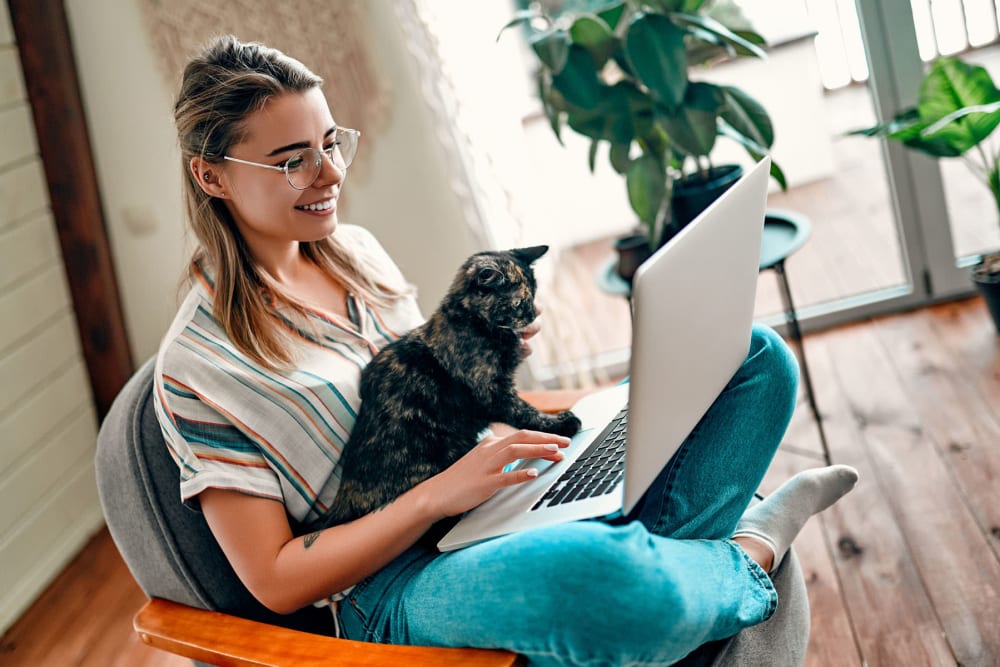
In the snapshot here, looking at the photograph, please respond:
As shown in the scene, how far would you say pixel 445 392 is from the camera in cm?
136

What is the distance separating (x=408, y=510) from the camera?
4.22ft

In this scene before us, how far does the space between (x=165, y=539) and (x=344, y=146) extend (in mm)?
659

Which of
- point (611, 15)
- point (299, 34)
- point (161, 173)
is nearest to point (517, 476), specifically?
point (611, 15)

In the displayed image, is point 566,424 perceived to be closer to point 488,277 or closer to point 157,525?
point 488,277

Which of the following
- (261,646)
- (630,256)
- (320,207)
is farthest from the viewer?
(630,256)

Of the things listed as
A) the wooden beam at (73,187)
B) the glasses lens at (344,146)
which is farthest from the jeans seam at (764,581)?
the wooden beam at (73,187)

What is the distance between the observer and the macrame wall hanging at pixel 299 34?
2637 mm

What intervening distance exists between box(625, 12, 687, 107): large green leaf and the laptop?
0.81 meters

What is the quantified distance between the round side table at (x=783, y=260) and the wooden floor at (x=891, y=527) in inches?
5.2

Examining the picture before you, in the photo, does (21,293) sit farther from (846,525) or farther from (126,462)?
(846,525)

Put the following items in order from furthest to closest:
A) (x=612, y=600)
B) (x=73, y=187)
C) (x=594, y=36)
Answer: (x=73, y=187) → (x=594, y=36) → (x=612, y=600)

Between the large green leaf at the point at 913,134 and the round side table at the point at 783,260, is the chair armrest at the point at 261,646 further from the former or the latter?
the large green leaf at the point at 913,134

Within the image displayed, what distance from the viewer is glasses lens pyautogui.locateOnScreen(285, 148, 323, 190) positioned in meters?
1.39

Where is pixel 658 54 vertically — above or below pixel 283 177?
above
